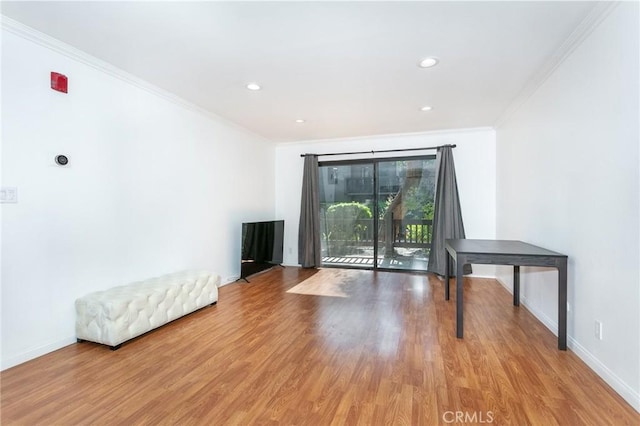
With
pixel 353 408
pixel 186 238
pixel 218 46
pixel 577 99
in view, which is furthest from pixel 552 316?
pixel 186 238

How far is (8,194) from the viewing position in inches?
81.4

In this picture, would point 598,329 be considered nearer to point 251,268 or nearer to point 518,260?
point 518,260

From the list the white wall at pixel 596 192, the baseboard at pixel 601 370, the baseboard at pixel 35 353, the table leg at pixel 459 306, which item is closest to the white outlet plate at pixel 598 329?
the white wall at pixel 596 192

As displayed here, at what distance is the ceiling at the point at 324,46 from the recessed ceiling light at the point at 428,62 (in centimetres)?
5

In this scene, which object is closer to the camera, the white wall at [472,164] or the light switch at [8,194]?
the light switch at [8,194]

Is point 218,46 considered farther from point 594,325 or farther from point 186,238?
point 594,325

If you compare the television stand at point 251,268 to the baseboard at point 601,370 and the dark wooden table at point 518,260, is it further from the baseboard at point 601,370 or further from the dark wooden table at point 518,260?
the baseboard at point 601,370

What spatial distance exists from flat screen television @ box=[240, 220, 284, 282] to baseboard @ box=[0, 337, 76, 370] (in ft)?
7.40

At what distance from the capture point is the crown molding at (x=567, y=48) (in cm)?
184

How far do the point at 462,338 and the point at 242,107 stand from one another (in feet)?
11.5

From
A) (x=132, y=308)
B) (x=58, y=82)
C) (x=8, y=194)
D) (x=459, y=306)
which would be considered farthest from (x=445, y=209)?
(x=8, y=194)

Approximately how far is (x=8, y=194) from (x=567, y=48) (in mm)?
4307
